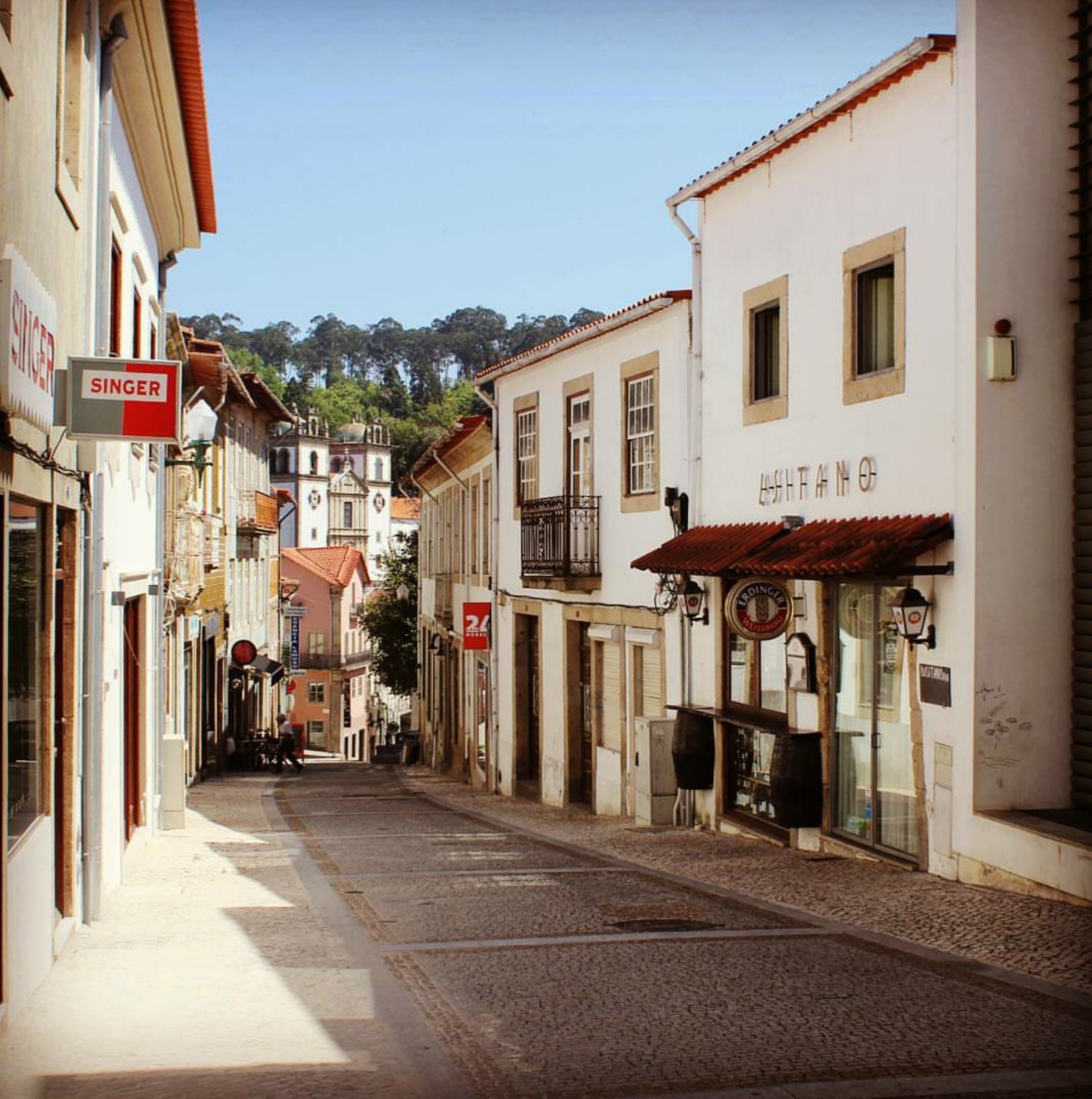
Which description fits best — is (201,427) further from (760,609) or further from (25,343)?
(25,343)

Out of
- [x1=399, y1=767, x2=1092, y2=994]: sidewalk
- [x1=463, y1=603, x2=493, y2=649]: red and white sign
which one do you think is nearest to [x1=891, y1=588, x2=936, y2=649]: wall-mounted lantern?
[x1=399, y1=767, x2=1092, y2=994]: sidewalk

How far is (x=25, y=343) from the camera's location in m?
6.66

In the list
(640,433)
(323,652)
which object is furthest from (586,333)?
(323,652)

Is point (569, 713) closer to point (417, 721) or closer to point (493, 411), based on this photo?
point (493, 411)

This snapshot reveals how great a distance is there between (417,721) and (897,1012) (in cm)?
3945

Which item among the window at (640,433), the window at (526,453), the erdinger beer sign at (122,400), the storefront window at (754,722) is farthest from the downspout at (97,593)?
the window at (526,453)

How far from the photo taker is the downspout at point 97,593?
30.7ft

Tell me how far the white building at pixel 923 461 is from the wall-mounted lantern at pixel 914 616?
0.10 meters

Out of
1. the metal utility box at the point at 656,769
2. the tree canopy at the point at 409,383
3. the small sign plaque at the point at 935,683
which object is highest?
the tree canopy at the point at 409,383

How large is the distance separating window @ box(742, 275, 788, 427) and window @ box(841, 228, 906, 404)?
1446mm

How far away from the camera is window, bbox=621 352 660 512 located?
18031 mm

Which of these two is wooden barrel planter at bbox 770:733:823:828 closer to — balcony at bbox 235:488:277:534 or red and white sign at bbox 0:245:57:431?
red and white sign at bbox 0:245:57:431

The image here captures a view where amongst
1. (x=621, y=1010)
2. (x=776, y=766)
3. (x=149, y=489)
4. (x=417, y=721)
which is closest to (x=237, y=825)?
(x=149, y=489)

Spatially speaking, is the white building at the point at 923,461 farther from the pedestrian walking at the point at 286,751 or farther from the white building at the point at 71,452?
the pedestrian walking at the point at 286,751
